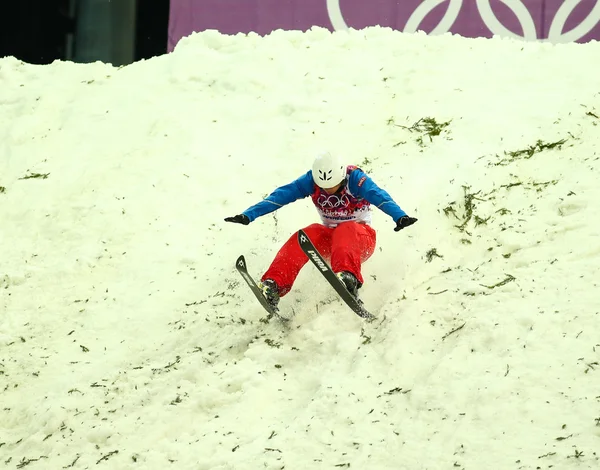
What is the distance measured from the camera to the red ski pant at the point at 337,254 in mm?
5707

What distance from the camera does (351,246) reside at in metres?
5.79

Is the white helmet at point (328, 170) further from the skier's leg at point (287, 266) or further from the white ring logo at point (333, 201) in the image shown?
the skier's leg at point (287, 266)

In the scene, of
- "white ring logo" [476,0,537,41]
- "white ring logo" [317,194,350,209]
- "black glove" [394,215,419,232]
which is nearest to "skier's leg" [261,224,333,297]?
"white ring logo" [317,194,350,209]

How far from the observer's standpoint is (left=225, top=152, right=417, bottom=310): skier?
18.8 feet

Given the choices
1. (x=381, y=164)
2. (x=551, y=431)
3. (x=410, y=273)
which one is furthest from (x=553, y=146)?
(x=551, y=431)

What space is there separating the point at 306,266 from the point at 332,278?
1.03 m

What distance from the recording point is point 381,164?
25.7 feet

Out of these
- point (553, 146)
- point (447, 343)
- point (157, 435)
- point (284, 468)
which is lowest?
point (157, 435)

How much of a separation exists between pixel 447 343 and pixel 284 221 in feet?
8.70

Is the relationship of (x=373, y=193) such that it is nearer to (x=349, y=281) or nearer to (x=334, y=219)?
(x=334, y=219)

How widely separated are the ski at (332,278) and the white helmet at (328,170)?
0.55m

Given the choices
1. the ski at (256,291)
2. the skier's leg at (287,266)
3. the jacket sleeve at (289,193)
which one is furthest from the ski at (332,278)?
the jacket sleeve at (289,193)

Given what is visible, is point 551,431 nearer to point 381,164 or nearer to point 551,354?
point 551,354

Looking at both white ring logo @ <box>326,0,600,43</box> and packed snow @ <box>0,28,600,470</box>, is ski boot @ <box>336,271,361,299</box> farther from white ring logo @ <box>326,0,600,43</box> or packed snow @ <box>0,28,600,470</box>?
white ring logo @ <box>326,0,600,43</box>
